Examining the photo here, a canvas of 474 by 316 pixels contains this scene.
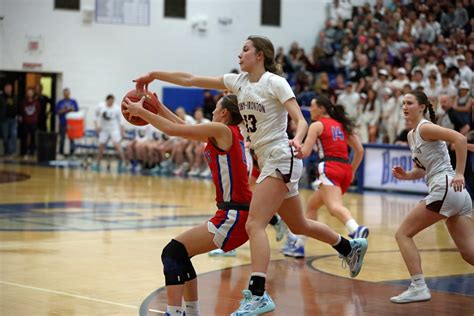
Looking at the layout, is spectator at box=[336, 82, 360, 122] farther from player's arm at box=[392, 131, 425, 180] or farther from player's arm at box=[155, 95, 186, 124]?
player's arm at box=[155, 95, 186, 124]

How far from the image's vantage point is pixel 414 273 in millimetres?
7934

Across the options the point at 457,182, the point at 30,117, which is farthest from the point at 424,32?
the point at 457,182

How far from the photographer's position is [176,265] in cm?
659

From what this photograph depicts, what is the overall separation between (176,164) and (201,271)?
14797 mm

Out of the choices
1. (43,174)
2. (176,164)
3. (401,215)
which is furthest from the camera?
(176,164)

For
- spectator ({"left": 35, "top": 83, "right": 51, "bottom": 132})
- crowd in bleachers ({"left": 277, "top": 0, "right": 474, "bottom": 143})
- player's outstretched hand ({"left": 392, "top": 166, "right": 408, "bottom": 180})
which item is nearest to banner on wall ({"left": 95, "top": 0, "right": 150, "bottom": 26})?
spectator ({"left": 35, "top": 83, "right": 51, "bottom": 132})

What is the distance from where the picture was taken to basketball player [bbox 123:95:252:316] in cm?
661

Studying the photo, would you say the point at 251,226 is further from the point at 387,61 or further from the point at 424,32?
the point at 424,32

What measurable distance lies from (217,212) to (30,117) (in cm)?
2226

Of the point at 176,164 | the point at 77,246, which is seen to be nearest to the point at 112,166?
the point at 176,164

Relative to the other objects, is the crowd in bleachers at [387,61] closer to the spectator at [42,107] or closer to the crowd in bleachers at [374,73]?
the crowd in bleachers at [374,73]

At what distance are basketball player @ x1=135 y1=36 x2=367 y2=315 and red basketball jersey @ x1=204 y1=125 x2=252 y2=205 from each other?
0.54 ft

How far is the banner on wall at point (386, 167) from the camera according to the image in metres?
19.8

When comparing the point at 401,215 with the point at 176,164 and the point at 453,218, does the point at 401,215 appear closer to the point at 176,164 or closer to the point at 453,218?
the point at 453,218
